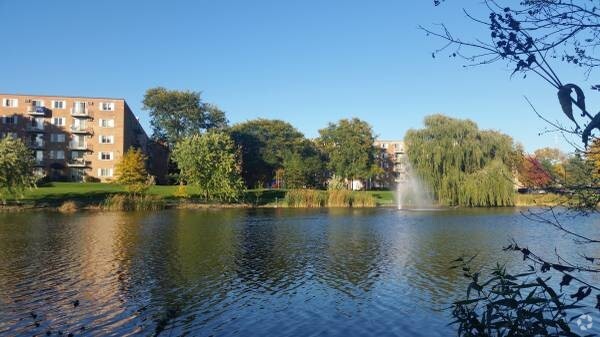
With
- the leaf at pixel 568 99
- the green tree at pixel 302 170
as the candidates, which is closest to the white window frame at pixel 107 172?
the green tree at pixel 302 170

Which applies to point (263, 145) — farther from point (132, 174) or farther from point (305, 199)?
point (132, 174)

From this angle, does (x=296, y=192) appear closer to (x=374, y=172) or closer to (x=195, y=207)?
(x=195, y=207)

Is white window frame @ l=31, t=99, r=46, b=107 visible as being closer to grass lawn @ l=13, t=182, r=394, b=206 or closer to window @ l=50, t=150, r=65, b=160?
window @ l=50, t=150, r=65, b=160

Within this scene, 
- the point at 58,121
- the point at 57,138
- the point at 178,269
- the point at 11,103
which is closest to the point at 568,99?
the point at 178,269

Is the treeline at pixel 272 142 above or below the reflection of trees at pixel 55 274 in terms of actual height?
above

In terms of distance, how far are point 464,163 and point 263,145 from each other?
42063 millimetres

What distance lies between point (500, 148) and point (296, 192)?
70.7 ft

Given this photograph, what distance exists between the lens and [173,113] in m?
82.1

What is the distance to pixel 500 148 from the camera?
5284 cm

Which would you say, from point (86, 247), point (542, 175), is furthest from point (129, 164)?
point (542, 175)

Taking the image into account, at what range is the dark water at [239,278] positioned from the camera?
1132 centimetres

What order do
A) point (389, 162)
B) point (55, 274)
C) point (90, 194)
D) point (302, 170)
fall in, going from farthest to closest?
point (389, 162)
point (302, 170)
point (90, 194)
point (55, 274)

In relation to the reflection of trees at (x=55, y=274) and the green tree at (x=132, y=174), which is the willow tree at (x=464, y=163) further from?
the reflection of trees at (x=55, y=274)

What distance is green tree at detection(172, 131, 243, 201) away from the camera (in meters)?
54.8
